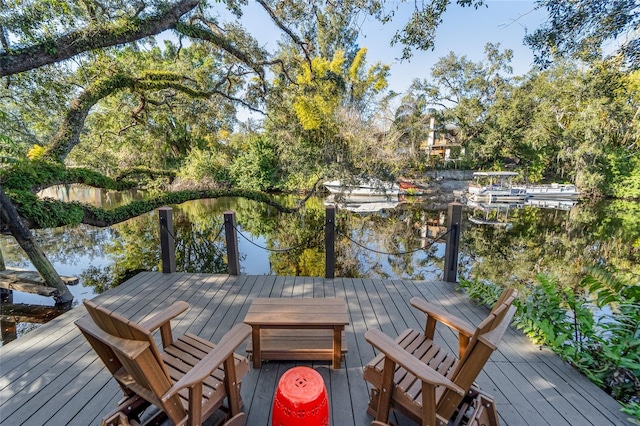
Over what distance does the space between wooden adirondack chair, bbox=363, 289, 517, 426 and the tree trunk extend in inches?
190

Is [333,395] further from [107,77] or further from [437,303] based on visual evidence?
[107,77]

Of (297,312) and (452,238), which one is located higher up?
Result: (452,238)

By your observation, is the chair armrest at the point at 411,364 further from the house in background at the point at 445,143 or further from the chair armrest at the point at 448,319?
the house in background at the point at 445,143

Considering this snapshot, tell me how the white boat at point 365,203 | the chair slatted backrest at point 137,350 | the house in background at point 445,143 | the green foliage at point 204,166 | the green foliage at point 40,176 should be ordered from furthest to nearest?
the house in background at point 445,143 < the white boat at point 365,203 < the green foliage at point 204,166 < the green foliage at point 40,176 < the chair slatted backrest at point 137,350

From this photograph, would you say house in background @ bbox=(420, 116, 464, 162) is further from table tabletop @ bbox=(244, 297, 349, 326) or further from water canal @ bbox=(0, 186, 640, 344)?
table tabletop @ bbox=(244, 297, 349, 326)

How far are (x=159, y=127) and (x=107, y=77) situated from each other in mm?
8197

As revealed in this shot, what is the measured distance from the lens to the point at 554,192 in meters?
16.8

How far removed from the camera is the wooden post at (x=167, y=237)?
395 cm

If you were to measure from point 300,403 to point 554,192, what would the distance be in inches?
839

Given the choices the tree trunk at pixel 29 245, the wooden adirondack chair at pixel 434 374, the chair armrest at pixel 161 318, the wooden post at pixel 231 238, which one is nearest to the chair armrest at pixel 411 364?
the wooden adirondack chair at pixel 434 374

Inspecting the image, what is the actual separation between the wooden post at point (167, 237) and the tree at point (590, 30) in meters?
6.19

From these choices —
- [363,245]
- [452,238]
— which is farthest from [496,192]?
[452,238]

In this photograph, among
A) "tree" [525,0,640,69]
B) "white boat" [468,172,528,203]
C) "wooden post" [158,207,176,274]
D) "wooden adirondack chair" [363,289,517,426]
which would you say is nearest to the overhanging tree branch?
"wooden post" [158,207,176,274]

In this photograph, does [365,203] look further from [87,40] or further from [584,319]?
[584,319]
